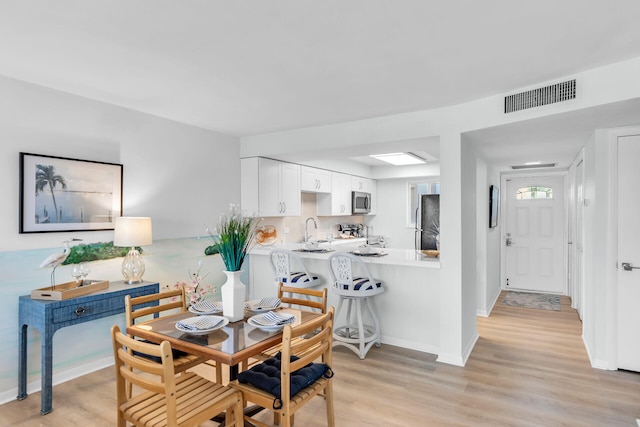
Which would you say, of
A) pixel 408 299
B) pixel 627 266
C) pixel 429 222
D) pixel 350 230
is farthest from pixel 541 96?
pixel 350 230

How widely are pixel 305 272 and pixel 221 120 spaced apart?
1878 millimetres

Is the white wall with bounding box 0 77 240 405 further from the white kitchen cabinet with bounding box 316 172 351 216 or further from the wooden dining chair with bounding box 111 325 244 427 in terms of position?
the white kitchen cabinet with bounding box 316 172 351 216

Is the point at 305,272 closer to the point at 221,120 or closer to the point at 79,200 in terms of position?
the point at 221,120

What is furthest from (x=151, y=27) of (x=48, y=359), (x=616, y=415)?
(x=616, y=415)

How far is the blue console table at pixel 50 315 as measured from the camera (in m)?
2.61

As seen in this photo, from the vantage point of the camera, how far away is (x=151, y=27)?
1.99m

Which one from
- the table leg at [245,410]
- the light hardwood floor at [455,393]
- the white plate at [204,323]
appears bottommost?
the light hardwood floor at [455,393]

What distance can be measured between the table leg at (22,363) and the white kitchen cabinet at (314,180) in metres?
3.59

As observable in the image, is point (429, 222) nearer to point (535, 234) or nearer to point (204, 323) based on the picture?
point (535, 234)

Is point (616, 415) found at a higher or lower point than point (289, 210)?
lower

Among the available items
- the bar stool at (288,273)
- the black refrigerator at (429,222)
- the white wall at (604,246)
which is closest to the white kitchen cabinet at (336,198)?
the black refrigerator at (429,222)

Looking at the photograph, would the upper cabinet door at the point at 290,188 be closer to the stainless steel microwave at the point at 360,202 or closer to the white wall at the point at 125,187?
the white wall at the point at 125,187

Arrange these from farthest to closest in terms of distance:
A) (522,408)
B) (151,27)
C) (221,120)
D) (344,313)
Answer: (344,313) < (221,120) < (522,408) < (151,27)

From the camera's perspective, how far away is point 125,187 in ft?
11.5
